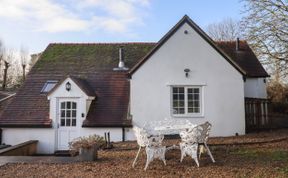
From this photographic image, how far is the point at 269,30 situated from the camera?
16703 millimetres

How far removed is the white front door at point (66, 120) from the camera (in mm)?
16453

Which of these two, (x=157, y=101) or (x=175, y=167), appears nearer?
(x=175, y=167)

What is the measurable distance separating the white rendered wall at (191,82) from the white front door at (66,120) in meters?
3.07

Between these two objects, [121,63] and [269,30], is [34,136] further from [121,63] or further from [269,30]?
[269,30]

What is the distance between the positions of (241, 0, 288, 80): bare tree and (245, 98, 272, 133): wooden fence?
216 cm

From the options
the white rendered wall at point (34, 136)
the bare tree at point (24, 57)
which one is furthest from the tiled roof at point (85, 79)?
the bare tree at point (24, 57)

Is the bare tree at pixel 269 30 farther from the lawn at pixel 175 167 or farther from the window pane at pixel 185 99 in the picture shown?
the lawn at pixel 175 167

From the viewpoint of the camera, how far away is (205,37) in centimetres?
1612

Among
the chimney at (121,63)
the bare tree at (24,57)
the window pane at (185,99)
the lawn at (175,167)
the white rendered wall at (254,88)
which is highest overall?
the bare tree at (24,57)

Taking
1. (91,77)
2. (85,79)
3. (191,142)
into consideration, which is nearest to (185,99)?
(91,77)

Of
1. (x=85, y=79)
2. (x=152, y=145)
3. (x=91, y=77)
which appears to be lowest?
(x=152, y=145)

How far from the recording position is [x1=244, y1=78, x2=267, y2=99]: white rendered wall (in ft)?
62.2

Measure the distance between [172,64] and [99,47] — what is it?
6.68 metres

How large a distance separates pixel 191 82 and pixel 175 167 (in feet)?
25.1
